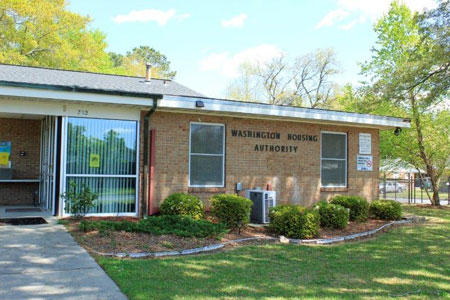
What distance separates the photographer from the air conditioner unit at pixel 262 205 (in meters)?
10.4

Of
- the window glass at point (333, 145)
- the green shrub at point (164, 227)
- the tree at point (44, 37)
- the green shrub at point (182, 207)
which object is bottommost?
the green shrub at point (164, 227)

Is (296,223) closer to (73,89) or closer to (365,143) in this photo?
(73,89)

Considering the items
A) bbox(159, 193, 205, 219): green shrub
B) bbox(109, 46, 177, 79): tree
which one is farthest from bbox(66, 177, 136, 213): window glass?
bbox(109, 46, 177, 79): tree

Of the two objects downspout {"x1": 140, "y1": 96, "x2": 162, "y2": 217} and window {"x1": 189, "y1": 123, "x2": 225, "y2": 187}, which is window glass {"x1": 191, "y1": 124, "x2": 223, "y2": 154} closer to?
window {"x1": 189, "y1": 123, "x2": 225, "y2": 187}

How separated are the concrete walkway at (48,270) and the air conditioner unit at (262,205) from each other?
467cm

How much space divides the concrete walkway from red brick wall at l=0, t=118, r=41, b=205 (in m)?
4.84

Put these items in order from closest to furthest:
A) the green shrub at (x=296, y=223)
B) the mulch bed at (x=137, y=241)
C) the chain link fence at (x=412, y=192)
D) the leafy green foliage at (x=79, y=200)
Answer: the mulch bed at (x=137, y=241), the green shrub at (x=296, y=223), the leafy green foliage at (x=79, y=200), the chain link fence at (x=412, y=192)

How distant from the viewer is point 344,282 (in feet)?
18.5

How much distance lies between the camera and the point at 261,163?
1191cm

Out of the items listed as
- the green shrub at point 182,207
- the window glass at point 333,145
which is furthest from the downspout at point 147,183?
the window glass at point 333,145

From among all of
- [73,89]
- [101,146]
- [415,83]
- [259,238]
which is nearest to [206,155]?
[101,146]

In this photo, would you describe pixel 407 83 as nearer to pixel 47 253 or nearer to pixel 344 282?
pixel 344 282

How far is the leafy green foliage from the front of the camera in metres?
8.99

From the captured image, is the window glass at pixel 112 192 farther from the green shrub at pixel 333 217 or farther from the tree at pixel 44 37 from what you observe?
the tree at pixel 44 37
